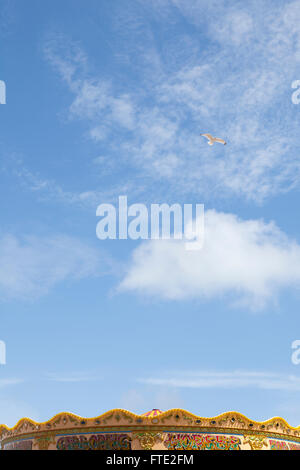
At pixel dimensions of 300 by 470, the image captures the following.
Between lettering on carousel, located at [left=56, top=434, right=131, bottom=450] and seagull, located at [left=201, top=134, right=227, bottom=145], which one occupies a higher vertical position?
seagull, located at [left=201, top=134, right=227, bottom=145]

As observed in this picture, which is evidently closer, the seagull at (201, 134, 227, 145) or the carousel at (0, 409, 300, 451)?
→ the carousel at (0, 409, 300, 451)

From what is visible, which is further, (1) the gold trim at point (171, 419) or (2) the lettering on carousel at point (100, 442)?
(1) the gold trim at point (171, 419)

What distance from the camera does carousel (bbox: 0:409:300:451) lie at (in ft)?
68.6

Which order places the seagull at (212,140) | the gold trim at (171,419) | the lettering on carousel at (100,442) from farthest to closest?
the seagull at (212,140)
the gold trim at (171,419)
the lettering on carousel at (100,442)

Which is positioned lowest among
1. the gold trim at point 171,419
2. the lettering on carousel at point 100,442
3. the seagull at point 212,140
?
the lettering on carousel at point 100,442

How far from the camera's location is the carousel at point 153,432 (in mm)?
20906

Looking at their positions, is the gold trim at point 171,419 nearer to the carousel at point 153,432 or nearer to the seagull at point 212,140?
the carousel at point 153,432

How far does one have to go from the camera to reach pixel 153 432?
21.0 metres

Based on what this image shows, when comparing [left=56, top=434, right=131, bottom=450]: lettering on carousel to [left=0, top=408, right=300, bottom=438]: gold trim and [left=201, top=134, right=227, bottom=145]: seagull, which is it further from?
[left=201, top=134, right=227, bottom=145]: seagull

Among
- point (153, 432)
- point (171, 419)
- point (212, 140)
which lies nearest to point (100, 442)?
point (153, 432)

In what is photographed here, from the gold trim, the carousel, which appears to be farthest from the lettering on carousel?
the gold trim

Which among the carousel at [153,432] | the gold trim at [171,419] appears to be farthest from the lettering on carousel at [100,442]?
the gold trim at [171,419]

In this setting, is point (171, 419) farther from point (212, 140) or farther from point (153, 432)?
point (212, 140)

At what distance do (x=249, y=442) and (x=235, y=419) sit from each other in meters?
1.07
